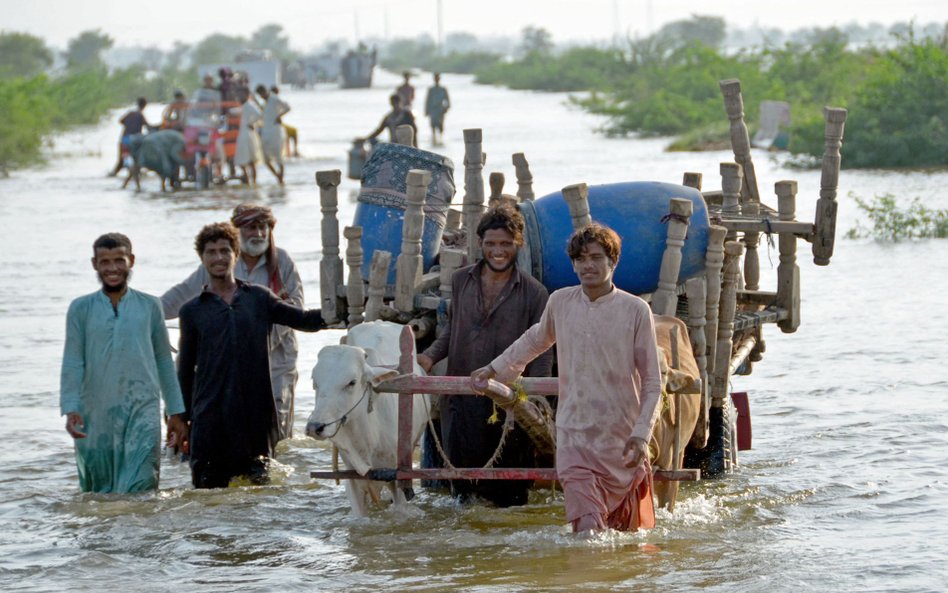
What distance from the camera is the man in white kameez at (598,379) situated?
6016mm

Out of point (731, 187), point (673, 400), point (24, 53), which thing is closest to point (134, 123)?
point (731, 187)

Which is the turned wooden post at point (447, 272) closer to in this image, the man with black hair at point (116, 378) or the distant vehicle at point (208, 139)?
the man with black hair at point (116, 378)

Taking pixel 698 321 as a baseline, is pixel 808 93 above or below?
above

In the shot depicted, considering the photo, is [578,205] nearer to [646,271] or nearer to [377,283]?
[646,271]

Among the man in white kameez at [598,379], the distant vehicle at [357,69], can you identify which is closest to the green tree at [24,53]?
the distant vehicle at [357,69]

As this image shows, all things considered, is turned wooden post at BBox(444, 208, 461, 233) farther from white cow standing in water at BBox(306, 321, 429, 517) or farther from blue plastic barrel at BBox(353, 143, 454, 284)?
white cow standing in water at BBox(306, 321, 429, 517)

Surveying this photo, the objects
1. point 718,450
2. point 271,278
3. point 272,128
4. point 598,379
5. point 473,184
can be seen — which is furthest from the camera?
point 272,128

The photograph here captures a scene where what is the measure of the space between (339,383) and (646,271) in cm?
165

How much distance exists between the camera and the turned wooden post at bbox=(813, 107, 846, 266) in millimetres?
8234

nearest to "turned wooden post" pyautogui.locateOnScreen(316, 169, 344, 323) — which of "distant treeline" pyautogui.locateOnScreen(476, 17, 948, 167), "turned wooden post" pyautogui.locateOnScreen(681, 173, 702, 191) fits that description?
"turned wooden post" pyautogui.locateOnScreen(681, 173, 702, 191)

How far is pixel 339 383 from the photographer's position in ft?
21.9

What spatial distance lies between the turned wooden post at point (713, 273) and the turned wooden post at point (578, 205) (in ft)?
2.03

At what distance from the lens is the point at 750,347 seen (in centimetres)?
890

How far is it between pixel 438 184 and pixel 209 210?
14217 mm
